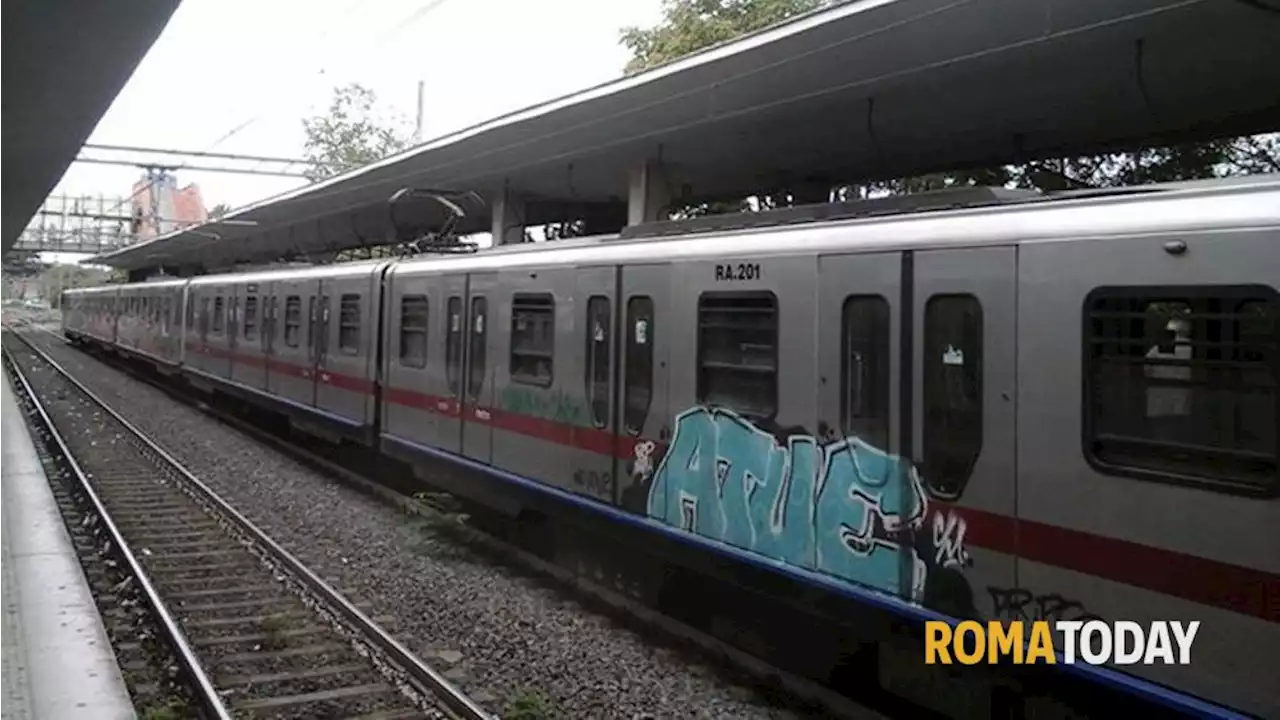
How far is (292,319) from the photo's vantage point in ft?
53.6

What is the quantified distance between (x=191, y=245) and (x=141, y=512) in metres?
24.4

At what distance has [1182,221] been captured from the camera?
164 inches

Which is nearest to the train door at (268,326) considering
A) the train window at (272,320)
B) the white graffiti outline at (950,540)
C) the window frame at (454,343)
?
the train window at (272,320)

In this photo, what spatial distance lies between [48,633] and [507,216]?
10923mm

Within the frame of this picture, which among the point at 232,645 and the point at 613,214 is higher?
the point at 613,214

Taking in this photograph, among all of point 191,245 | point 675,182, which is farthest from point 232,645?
point 191,245

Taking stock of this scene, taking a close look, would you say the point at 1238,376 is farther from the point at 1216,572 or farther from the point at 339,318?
the point at 339,318

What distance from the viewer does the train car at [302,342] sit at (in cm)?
1327

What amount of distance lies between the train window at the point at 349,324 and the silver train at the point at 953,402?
4.72 m

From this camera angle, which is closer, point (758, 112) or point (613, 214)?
point (758, 112)

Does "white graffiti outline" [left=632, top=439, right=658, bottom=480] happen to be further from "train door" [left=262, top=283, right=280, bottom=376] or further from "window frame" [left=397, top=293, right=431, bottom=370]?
"train door" [left=262, top=283, right=280, bottom=376]

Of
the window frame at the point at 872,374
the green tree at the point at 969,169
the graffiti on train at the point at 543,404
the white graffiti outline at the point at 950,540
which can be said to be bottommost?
the white graffiti outline at the point at 950,540

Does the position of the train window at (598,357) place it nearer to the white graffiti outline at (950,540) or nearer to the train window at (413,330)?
the white graffiti outline at (950,540)

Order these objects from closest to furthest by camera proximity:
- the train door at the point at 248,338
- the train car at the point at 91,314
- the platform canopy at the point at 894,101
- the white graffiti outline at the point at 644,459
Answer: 1. the platform canopy at the point at 894,101
2. the white graffiti outline at the point at 644,459
3. the train door at the point at 248,338
4. the train car at the point at 91,314
